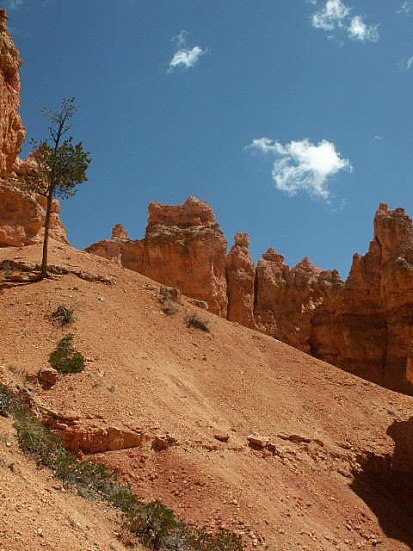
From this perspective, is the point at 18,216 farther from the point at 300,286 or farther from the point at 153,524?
the point at 300,286

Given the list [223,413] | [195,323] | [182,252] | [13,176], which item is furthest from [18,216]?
[182,252]

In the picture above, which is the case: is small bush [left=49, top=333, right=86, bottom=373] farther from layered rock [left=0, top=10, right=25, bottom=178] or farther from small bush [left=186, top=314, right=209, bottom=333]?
layered rock [left=0, top=10, right=25, bottom=178]

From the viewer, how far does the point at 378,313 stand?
3872cm

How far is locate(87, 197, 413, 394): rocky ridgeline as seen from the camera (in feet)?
120

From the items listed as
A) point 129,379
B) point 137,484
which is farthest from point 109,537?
point 129,379

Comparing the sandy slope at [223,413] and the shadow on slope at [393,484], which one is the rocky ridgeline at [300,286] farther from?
the shadow on slope at [393,484]

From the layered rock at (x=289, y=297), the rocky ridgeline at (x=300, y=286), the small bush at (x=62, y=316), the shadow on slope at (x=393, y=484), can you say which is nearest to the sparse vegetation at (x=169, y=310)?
the small bush at (x=62, y=316)

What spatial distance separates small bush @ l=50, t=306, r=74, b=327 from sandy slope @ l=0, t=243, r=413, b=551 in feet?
1.08

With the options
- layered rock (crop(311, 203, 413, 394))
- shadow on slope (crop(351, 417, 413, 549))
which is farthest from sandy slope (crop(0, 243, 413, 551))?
layered rock (crop(311, 203, 413, 394))

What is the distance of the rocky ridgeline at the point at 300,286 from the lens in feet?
120

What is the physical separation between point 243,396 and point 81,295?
6525mm

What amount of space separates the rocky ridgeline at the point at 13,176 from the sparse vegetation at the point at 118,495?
11.5 metres

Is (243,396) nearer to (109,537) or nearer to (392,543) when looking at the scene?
(392,543)

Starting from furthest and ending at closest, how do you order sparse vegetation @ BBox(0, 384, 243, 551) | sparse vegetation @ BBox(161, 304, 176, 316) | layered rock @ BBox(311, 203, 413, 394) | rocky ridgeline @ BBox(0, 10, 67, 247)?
1. layered rock @ BBox(311, 203, 413, 394)
2. sparse vegetation @ BBox(161, 304, 176, 316)
3. rocky ridgeline @ BBox(0, 10, 67, 247)
4. sparse vegetation @ BBox(0, 384, 243, 551)
